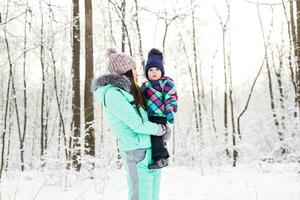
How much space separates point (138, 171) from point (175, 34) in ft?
57.2

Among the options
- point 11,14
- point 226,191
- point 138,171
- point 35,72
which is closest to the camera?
point 138,171

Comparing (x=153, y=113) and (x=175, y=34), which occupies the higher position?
(x=175, y=34)

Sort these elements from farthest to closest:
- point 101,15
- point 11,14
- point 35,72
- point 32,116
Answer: point 32,116, point 35,72, point 101,15, point 11,14

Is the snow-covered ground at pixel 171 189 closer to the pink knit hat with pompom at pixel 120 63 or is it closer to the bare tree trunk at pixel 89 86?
the bare tree trunk at pixel 89 86

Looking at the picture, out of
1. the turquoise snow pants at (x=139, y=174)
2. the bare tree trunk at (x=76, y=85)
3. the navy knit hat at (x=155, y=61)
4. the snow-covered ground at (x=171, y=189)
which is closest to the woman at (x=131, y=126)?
the turquoise snow pants at (x=139, y=174)

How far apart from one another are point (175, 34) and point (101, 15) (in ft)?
13.1

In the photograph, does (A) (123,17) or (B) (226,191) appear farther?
(A) (123,17)

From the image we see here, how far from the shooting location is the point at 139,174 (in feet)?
8.82

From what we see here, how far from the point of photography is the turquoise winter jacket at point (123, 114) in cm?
263

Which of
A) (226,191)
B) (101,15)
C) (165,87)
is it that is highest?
(101,15)

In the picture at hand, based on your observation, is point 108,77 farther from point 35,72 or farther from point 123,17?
point 35,72

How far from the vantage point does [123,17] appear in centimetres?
1302

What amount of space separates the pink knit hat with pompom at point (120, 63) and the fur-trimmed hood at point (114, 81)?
0.08m

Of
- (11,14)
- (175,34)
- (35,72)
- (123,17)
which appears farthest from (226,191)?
(35,72)
